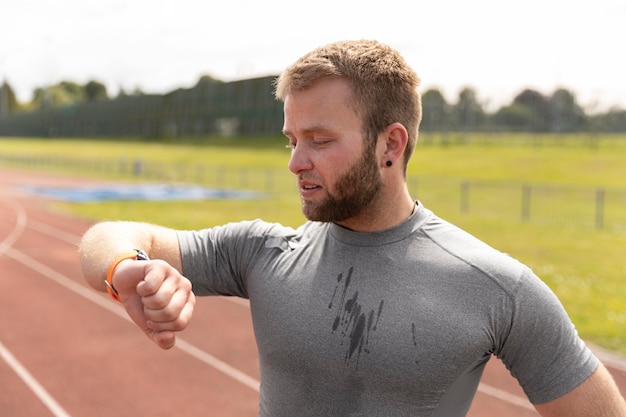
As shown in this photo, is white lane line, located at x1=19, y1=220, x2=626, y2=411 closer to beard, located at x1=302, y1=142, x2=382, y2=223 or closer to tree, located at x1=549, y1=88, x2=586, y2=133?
beard, located at x1=302, y1=142, x2=382, y2=223

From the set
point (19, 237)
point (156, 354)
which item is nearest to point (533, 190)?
point (19, 237)

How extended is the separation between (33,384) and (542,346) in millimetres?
7919

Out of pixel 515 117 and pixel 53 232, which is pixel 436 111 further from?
pixel 53 232

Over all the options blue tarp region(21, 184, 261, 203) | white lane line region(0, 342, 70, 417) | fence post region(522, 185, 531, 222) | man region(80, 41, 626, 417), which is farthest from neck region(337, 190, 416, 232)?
blue tarp region(21, 184, 261, 203)

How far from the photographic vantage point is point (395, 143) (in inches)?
85.3

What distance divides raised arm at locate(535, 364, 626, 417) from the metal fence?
20275mm

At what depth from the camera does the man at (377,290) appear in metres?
1.96

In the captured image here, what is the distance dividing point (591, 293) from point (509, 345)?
11.0m

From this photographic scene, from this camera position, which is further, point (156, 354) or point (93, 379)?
point (156, 354)

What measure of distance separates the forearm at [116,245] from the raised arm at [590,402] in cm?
132

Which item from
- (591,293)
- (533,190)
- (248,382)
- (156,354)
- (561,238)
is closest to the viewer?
(248,382)

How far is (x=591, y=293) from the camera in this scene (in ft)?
39.7

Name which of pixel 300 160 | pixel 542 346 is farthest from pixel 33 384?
pixel 542 346

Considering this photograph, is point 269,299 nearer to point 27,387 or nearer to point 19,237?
point 27,387
